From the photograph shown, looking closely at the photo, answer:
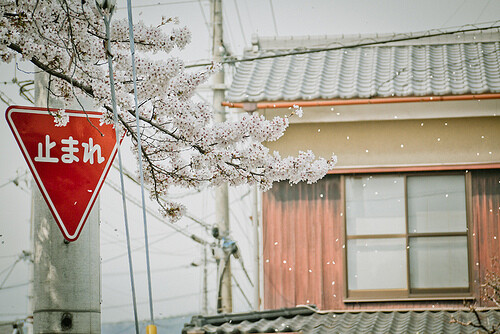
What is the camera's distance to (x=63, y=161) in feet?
17.4

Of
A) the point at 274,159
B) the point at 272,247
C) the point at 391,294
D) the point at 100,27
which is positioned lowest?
the point at 391,294

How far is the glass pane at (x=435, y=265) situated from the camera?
11.8 m

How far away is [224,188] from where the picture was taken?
56.4 ft

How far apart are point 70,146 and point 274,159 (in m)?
2.92

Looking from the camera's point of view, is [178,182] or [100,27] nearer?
[100,27]

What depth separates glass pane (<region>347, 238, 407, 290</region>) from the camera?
11.8 meters

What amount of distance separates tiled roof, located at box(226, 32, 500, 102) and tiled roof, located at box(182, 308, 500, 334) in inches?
132

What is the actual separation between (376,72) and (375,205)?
96.3 inches

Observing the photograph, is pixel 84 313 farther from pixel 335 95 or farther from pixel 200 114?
pixel 335 95

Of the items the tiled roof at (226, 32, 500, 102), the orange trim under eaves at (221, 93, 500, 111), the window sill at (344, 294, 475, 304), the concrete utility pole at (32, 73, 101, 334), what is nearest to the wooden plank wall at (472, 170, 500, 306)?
the window sill at (344, 294, 475, 304)

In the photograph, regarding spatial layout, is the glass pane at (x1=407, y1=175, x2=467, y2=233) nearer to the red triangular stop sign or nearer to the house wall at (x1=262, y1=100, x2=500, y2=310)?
the house wall at (x1=262, y1=100, x2=500, y2=310)

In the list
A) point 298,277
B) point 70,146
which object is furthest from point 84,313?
point 298,277

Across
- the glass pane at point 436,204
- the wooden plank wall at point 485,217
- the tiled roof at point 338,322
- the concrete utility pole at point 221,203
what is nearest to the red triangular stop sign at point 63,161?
the tiled roof at point 338,322

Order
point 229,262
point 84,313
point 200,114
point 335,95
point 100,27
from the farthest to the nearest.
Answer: point 229,262 < point 335,95 < point 200,114 < point 100,27 < point 84,313
